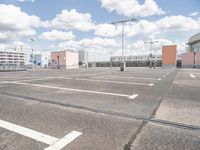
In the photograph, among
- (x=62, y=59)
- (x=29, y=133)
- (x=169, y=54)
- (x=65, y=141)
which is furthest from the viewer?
(x=62, y=59)

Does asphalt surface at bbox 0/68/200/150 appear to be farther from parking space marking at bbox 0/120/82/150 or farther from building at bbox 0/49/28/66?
building at bbox 0/49/28/66

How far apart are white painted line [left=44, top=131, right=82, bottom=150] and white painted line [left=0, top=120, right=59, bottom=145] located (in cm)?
10

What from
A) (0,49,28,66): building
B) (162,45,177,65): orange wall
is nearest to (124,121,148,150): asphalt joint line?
(162,45,177,65): orange wall

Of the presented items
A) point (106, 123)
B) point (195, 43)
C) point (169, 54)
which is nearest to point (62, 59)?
point (169, 54)

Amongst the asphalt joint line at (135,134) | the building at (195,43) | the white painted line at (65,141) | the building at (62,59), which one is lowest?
the white painted line at (65,141)

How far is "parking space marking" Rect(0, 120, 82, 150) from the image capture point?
9.43ft

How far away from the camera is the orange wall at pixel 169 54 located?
48.6 meters

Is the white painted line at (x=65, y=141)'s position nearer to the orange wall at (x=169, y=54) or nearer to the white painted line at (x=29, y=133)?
the white painted line at (x=29, y=133)

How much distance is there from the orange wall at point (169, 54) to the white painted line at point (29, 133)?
164 feet

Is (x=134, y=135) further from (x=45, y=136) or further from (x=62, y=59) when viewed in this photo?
(x=62, y=59)

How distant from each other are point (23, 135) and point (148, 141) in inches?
86.0

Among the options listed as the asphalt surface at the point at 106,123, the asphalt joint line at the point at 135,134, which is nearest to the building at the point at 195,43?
the asphalt surface at the point at 106,123

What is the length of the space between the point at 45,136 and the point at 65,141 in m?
0.44

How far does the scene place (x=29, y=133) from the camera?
3.32 meters
